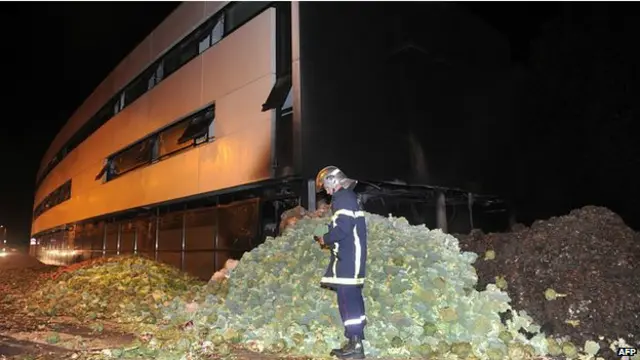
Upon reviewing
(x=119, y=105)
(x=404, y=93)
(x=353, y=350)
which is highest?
(x=119, y=105)

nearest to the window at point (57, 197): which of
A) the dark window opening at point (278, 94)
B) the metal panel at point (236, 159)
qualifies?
the metal panel at point (236, 159)

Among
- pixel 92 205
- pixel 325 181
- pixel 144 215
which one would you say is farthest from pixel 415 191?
pixel 92 205

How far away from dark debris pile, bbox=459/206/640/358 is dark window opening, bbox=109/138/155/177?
1416 centimetres

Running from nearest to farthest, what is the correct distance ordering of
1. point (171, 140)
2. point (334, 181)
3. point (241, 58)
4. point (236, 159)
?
point (334, 181) → point (236, 159) → point (241, 58) → point (171, 140)

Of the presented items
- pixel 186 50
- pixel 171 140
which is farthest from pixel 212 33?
pixel 171 140

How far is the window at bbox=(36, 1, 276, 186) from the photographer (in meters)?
12.8

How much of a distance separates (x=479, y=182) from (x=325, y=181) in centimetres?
1195

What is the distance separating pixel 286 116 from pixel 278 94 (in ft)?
1.89

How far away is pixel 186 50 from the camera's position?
15617 millimetres

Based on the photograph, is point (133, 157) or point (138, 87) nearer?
point (133, 157)

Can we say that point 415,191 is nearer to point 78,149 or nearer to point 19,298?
point 19,298

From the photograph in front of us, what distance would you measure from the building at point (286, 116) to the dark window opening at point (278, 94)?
1.5 inches

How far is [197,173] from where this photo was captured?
13.8 m

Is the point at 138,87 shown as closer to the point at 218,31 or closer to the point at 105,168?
the point at 105,168
